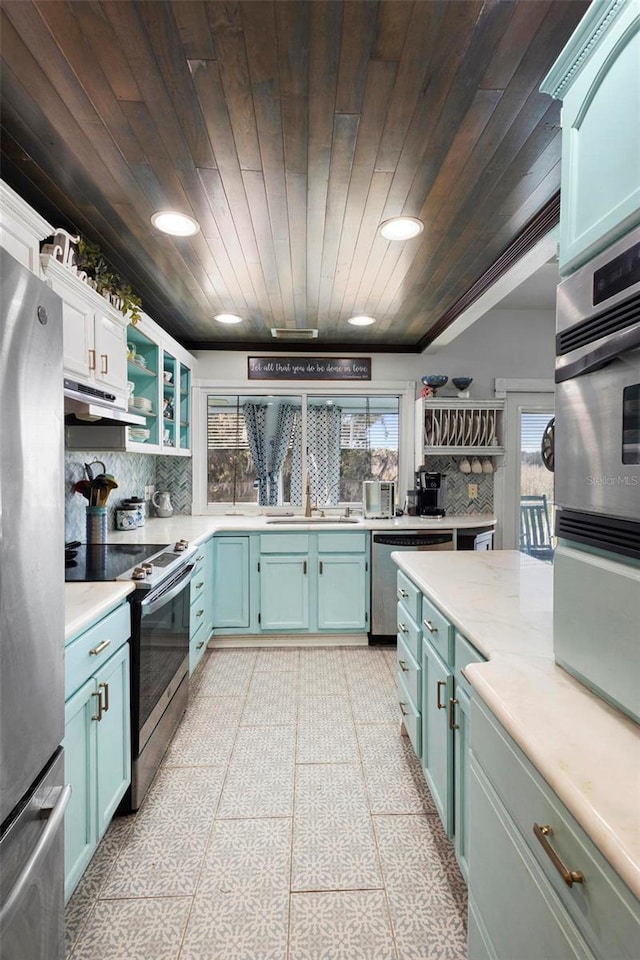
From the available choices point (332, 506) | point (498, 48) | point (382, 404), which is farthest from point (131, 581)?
point (382, 404)

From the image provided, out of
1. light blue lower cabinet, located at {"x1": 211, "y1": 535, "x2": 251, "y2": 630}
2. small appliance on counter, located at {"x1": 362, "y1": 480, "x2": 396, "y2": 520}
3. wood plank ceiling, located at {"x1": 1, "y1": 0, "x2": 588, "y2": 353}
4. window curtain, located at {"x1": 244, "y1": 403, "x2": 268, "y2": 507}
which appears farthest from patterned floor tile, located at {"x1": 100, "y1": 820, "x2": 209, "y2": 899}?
window curtain, located at {"x1": 244, "y1": 403, "x2": 268, "y2": 507}

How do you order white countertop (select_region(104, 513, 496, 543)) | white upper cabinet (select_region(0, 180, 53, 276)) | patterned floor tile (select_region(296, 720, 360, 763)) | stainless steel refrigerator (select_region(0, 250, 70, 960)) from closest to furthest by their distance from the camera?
stainless steel refrigerator (select_region(0, 250, 70, 960)) → white upper cabinet (select_region(0, 180, 53, 276)) → patterned floor tile (select_region(296, 720, 360, 763)) → white countertop (select_region(104, 513, 496, 543))

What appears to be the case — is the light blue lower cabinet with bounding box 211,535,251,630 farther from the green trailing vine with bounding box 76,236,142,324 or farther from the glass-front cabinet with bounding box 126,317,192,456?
the green trailing vine with bounding box 76,236,142,324

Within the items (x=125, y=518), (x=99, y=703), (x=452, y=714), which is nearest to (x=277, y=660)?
(x=125, y=518)

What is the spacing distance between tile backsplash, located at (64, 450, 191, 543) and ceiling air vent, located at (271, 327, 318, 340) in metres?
1.39

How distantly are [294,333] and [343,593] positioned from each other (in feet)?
7.08

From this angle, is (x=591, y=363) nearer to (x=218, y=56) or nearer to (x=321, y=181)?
(x=218, y=56)

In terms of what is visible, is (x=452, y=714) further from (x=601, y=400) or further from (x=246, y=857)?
(x=601, y=400)

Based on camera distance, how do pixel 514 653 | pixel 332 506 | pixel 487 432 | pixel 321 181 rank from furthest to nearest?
pixel 332 506
pixel 487 432
pixel 321 181
pixel 514 653

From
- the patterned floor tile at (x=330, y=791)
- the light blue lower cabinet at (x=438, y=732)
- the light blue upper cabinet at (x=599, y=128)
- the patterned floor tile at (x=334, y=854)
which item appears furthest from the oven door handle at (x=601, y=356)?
the patterned floor tile at (x=330, y=791)

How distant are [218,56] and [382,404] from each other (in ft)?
10.9

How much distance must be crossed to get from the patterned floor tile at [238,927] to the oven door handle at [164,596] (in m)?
0.98

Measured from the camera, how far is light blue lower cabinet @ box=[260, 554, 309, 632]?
362 cm

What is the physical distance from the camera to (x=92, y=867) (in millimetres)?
1631
